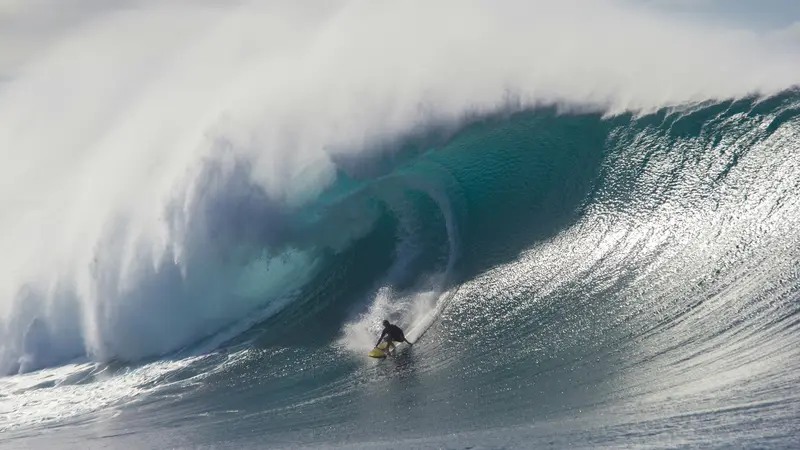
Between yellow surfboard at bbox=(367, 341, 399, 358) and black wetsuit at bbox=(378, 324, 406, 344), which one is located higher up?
black wetsuit at bbox=(378, 324, 406, 344)

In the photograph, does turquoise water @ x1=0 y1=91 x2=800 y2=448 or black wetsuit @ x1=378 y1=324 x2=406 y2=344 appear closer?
turquoise water @ x1=0 y1=91 x2=800 y2=448

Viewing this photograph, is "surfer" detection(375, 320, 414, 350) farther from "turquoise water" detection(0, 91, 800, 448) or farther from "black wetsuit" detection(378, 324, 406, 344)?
"turquoise water" detection(0, 91, 800, 448)

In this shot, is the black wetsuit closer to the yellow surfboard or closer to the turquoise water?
the yellow surfboard

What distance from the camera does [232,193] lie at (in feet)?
55.3

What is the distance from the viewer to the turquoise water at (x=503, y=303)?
323 inches

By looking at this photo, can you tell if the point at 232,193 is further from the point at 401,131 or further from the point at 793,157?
the point at 793,157

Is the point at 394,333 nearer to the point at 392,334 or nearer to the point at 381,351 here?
the point at 392,334

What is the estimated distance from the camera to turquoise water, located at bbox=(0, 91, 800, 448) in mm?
8203

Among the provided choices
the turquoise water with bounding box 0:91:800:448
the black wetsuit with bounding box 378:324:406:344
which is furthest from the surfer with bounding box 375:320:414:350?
the turquoise water with bounding box 0:91:800:448

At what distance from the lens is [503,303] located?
1206cm

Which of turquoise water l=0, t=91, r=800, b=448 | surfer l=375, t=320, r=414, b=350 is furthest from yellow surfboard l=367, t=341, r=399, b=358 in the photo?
turquoise water l=0, t=91, r=800, b=448

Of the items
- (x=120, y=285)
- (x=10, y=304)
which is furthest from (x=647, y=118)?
(x=10, y=304)

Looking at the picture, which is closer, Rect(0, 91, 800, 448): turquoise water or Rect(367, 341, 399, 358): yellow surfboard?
Rect(0, 91, 800, 448): turquoise water

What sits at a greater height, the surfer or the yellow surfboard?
the surfer
